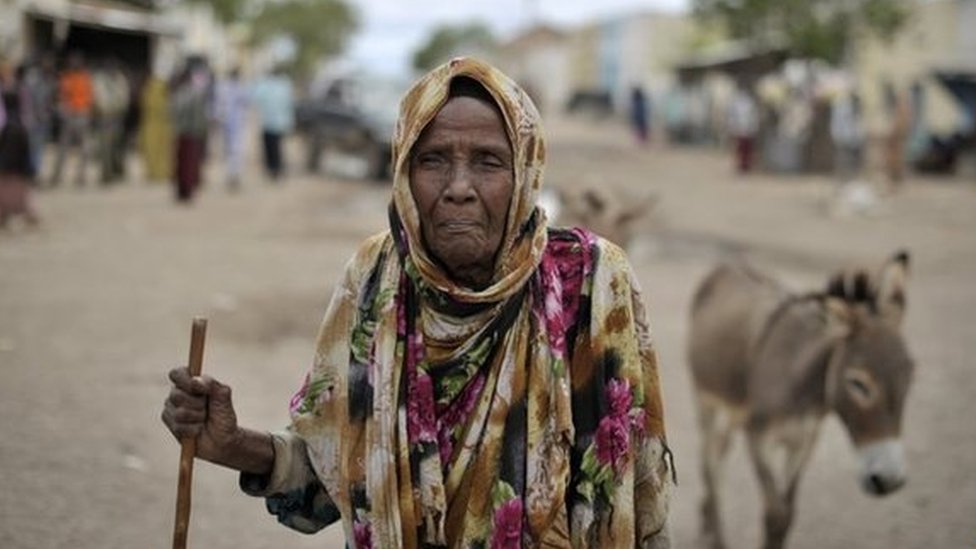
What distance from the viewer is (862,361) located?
511cm

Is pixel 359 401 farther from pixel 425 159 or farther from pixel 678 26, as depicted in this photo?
pixel 678 26

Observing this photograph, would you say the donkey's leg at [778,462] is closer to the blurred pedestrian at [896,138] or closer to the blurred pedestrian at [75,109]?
the blurred pedestrian at [75,109]

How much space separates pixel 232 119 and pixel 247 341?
11.5 m

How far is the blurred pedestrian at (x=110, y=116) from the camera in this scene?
62.0ft

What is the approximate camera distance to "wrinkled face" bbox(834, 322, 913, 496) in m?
4.90

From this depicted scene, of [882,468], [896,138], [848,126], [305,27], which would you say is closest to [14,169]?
[882,468]

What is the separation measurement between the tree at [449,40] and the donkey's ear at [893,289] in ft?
376

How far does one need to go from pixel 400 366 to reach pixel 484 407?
164 mm

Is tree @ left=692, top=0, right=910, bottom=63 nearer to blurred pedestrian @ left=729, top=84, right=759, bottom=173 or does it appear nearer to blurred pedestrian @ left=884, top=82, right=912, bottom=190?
blurred pedestrian @ left=729, top=84, right=759, bottom=173

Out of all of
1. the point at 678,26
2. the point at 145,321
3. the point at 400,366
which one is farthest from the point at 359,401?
the point at 678,26

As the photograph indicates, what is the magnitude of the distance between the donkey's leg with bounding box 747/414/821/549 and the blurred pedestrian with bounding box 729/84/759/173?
21.7m

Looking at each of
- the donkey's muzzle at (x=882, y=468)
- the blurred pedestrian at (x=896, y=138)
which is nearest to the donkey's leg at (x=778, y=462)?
the donkey's muzzle at (x=882, y=468)

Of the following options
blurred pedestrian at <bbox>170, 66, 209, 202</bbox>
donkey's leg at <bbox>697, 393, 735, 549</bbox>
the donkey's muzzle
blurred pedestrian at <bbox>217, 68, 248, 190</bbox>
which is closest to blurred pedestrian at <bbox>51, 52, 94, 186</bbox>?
blurred pedestrian at <bbox>170, 66, 209, 202</bbox>

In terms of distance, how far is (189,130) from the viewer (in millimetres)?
17047
